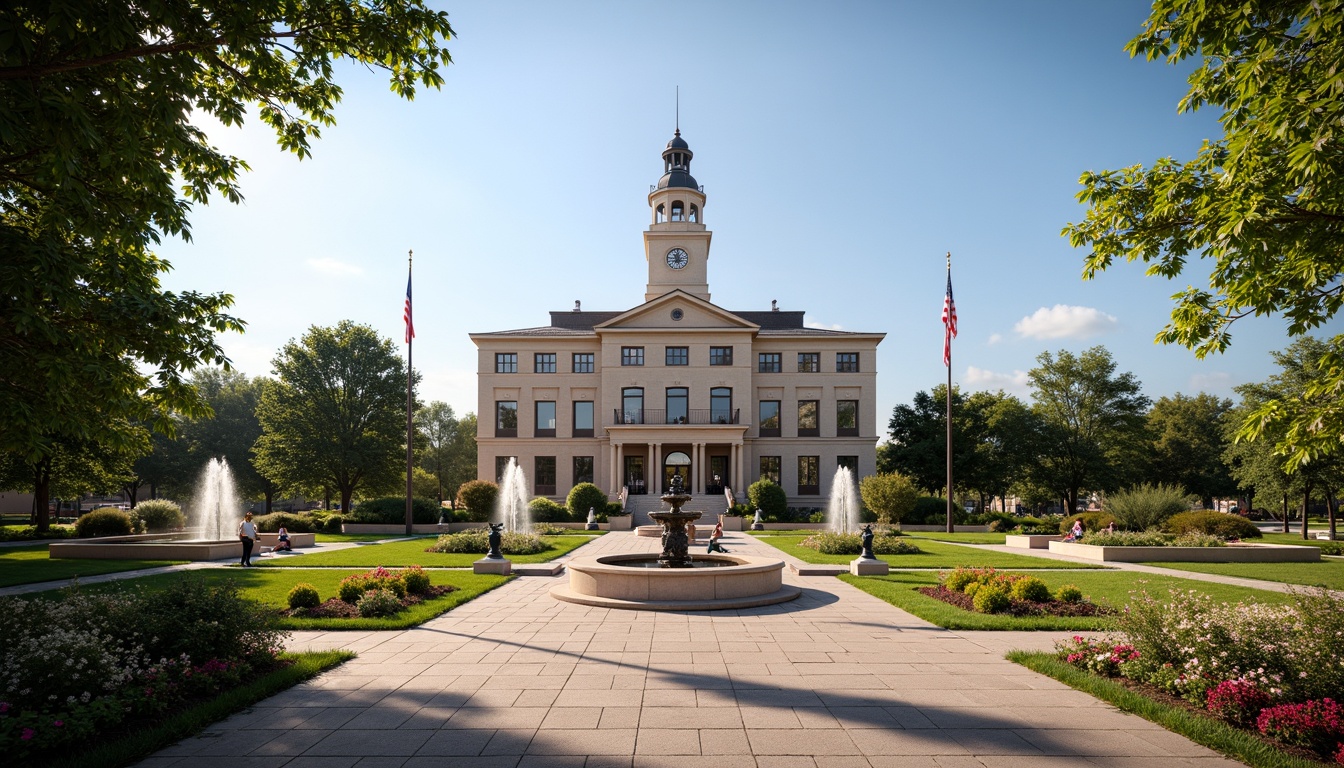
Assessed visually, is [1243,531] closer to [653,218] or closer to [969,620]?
[969,620]

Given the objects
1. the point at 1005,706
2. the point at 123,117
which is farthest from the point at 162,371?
the point at 1005,706

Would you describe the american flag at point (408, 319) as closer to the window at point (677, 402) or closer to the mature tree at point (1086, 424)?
the window at point (677, 402)

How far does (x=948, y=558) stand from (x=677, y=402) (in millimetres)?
29106

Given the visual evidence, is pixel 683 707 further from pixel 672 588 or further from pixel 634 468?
pixel 634 468

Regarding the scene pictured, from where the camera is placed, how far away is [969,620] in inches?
486

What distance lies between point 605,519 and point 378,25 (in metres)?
34.8


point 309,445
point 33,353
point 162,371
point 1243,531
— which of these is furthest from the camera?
point 309,445

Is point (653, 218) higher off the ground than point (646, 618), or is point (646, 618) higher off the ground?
point (653, 218)

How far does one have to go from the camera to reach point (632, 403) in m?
51.8

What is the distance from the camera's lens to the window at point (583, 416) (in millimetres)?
52875

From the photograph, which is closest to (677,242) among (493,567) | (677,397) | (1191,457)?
(677,397)

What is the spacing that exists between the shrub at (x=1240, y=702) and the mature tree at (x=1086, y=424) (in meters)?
53.0

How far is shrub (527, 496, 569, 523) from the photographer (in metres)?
40.1

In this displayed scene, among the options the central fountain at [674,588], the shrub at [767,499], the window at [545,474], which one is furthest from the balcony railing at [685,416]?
the central fountain at [674,588]
